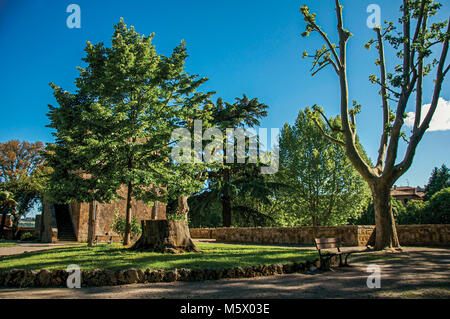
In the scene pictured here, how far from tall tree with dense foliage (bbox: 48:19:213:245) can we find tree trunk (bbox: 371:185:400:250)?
719 centimetres

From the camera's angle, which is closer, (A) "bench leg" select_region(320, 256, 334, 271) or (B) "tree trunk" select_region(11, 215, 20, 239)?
(A) "bench leg" select_region(320, 256, 334, 271)

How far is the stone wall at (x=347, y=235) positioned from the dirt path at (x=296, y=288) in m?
6.52

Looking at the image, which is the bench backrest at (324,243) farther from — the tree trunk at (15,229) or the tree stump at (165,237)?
the tree trunk at (15,229)

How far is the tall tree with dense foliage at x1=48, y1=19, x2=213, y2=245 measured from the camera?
40.0 ft

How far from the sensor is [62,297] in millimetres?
5430

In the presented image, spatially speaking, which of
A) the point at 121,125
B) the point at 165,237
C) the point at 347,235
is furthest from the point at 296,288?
the point at 347,235

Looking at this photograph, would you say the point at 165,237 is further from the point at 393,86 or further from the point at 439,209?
the point at 439,209

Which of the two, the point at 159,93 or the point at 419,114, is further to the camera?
the point at 159,93

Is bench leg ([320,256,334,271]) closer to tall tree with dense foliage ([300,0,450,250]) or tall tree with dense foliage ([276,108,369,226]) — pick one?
tall tree with dense foliage ([300,0,450,250])

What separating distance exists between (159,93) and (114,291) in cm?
956

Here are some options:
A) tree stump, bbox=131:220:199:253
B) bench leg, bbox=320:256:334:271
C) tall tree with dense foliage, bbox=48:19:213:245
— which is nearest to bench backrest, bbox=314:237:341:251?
bench leg, bbox=320:256:334:271

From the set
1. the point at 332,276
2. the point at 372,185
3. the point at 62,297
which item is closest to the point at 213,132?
the point at 372,185

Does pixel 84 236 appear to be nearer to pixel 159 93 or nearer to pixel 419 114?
pixel 159 93

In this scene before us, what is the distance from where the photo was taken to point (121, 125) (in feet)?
40.9
